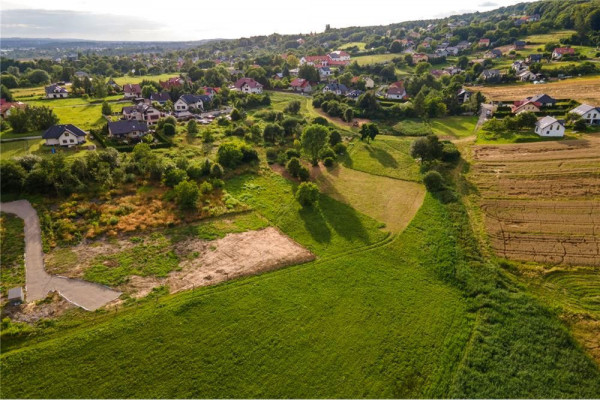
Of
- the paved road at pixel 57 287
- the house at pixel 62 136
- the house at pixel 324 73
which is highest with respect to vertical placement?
the house at pixel 324 73

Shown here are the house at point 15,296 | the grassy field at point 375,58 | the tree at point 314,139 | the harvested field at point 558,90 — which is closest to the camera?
the house at point 15,296

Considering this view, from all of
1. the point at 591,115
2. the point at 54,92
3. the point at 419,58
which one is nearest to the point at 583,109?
the point at 591,115

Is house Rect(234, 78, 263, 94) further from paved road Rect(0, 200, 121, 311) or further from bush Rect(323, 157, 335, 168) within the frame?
paved road Rect(0, 200, 121, 311)

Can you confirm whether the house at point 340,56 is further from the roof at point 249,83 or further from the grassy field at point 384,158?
the grassy field at point 384,158

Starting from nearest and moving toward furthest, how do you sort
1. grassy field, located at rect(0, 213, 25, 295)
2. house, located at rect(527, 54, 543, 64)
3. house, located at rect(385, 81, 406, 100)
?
grassy field, located at rect(0, 213, 25, 295)
house, located at rect(385, 81, 406, 100)
house, located at rect(527, 54, 543, 64)

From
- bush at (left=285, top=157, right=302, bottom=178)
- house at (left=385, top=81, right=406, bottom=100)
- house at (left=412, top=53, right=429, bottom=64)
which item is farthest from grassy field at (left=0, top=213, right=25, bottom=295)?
house at (left=412, top=53, right=429, bottom=64)

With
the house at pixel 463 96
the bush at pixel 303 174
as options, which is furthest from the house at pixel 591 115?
the bush at pixel 303 174

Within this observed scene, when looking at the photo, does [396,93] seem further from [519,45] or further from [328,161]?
[519,45]

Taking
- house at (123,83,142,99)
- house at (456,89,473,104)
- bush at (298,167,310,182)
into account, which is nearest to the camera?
bush at (298,167,310,182)
